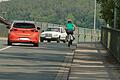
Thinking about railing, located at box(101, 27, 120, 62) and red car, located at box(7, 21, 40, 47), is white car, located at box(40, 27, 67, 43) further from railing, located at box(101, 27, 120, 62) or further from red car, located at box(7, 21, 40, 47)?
railing, located at box(101, 27, 120, 62)

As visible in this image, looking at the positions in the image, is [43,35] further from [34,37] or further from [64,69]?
[64,69]

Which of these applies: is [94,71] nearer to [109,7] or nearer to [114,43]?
[114,43]

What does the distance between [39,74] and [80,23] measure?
268 ft

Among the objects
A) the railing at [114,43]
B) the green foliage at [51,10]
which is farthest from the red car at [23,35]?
the green foliage at [51,10]

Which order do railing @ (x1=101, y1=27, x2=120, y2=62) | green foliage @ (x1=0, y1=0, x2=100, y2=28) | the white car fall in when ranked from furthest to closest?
green foliage @ (x1=0, y1=0, x2=100, y2=28)
the white car
railing @ (x1=101, y1=27, x2=120, y2=62)

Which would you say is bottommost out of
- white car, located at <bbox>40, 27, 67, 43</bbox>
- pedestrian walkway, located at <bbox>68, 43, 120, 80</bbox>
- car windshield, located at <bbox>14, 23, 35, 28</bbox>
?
pedestrian walkway, located at <bbox>68, 43, 120, 80</bbox>

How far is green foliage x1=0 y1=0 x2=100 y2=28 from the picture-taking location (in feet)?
329

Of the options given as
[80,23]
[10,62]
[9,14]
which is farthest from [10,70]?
[9,14]

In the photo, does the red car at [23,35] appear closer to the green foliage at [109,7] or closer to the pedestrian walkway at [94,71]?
the green foliage at [109,7]

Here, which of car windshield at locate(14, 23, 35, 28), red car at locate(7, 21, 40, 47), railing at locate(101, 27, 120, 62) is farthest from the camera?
car windshield at locate(14, 23, 35, 28)

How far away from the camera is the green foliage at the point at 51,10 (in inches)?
3953

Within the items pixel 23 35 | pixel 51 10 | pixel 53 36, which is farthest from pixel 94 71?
pixel 51 10

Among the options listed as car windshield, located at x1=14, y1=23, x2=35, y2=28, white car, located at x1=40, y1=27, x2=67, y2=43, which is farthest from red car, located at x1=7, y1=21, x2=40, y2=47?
white car, located at x1=40, y1=27, x2=67, y2=43

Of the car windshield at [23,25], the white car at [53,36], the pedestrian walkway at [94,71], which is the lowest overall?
the pedestrian walkway at [94,71]
